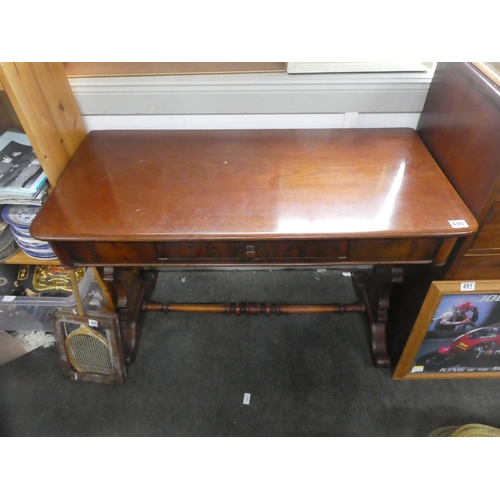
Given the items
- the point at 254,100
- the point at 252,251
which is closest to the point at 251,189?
the point at 252,251

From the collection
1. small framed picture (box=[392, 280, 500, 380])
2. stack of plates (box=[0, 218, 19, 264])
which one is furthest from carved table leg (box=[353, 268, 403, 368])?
stack of plates (box=[0, 218, 19, 264])

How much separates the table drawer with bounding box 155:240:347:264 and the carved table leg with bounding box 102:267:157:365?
17.7 inches

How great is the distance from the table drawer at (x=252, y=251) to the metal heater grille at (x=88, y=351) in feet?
1.67

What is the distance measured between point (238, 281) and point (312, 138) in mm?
728

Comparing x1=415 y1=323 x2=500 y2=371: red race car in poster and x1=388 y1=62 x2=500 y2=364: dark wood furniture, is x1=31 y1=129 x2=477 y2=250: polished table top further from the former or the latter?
x1=415 y1=323 x2=500 y2=371: red race car in poster

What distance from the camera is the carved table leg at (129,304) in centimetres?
129

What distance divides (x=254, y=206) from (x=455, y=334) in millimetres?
775

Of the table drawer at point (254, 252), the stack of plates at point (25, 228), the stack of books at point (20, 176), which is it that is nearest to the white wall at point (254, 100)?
the stack of books at point (20, 176)

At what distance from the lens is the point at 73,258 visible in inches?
35.5

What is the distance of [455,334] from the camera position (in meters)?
1.14

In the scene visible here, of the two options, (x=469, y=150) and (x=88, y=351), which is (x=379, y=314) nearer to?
(x=469, y=150)

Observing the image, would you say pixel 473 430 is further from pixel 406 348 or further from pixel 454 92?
pixel 454 92
